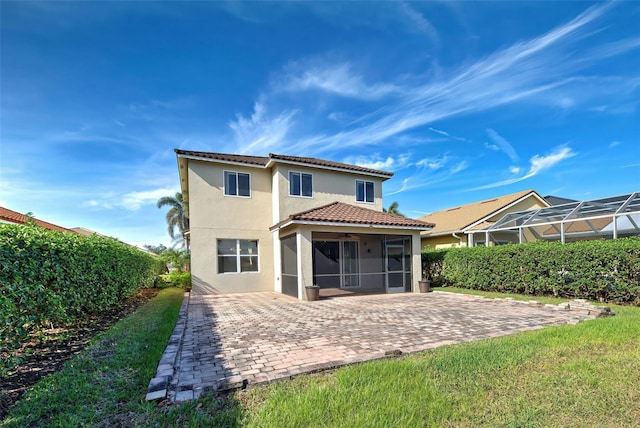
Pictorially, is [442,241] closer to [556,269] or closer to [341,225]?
[556,269]

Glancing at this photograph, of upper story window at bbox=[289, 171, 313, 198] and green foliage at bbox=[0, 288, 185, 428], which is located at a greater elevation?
upper story window at bbox=[289, 171, 313, 198]

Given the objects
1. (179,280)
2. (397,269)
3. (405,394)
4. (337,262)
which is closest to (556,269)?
(397,269)

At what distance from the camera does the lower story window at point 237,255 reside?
16.0 m

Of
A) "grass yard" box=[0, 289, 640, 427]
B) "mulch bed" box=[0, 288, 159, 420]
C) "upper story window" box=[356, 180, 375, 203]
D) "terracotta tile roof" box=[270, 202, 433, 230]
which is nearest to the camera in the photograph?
"grass yard" box=[0, 289, 640, 427]

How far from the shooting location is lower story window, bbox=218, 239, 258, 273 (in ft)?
52.3

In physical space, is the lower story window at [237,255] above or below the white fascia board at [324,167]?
below

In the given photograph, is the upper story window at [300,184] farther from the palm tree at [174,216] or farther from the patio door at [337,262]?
the palm tree at [174,216]

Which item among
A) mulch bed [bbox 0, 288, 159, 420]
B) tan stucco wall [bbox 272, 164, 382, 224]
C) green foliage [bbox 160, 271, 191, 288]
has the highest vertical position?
tan stucco wall [bbox 272, 164, 382, 224]

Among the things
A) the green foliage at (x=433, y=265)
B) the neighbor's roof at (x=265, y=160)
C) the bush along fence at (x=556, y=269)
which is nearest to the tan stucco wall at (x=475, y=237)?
the green foliage at (x=433, y=265)

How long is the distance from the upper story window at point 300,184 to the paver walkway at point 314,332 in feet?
21.7

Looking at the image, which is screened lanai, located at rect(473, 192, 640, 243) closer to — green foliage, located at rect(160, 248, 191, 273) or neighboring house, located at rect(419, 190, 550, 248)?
neighboring house, located at rect(419, 190, 550, 248)

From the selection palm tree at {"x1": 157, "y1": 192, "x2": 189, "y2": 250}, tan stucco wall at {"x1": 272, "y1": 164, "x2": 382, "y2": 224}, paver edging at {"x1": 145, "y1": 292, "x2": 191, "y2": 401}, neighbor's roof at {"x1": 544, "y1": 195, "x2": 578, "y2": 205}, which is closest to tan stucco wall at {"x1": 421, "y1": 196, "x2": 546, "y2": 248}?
neighbor's roof at {"x1": 544, "y1": 195, "x2": 578, "y2": 205}

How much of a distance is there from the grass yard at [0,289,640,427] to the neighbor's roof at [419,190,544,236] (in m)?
16.4

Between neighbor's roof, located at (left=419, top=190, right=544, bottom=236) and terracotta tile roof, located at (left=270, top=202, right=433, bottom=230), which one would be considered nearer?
terracotta tile roof, located at (left=270, top=202, right=433, bottom=230)
